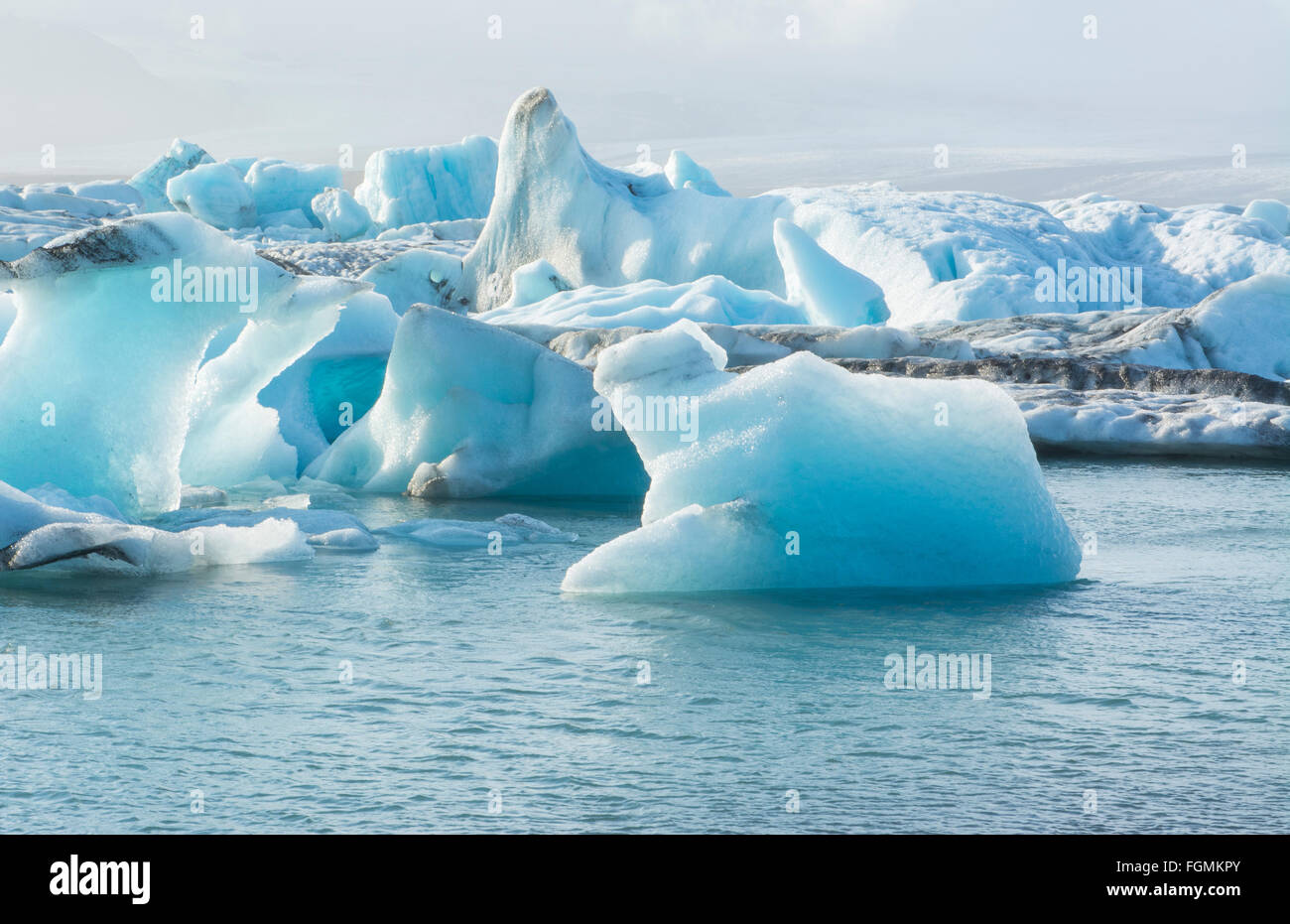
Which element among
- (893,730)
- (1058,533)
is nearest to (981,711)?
(893,730)

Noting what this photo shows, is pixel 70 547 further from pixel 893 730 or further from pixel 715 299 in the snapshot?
pixel 715 299

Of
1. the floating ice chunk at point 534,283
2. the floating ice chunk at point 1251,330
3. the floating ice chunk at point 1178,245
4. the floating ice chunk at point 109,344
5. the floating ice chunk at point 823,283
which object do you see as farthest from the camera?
the floating ice chunk at point 1178,245

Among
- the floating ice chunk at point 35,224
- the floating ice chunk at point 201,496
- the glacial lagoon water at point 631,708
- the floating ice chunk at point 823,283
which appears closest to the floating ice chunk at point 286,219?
the floating ice chunk at point 35,224

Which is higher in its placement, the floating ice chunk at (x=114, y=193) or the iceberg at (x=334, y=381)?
the floating ice chunk at (x=114, y=193)

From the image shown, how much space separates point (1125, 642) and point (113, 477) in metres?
5.91

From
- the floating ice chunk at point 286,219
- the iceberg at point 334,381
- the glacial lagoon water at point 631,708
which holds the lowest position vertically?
the glacial lagoon water at point 631,708

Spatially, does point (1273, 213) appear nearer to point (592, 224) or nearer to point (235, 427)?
point (592, 224)

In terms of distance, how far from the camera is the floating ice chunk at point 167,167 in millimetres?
44500

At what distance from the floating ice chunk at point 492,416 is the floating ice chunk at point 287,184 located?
3324 centimetres

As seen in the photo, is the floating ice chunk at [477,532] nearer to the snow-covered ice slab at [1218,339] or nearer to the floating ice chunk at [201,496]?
the floating ice chunk at [201,496]

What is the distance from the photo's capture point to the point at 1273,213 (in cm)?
2989

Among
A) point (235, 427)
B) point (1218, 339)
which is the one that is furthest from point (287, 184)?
point (235, 427)

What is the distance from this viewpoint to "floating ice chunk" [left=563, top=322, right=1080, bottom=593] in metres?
6.74
